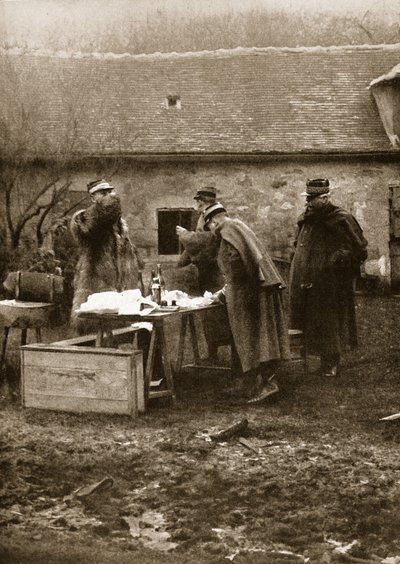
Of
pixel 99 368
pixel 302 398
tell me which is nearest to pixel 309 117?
pixel 302 398

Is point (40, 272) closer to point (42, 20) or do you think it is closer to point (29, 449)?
point (29, 449)

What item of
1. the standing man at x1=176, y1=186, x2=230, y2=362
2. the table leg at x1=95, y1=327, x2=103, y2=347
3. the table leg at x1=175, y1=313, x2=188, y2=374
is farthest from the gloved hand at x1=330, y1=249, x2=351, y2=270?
the table leg at x1=95, y1=327, x2=103, y2=347

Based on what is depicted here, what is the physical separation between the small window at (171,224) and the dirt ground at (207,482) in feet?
17.4

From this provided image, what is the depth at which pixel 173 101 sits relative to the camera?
1037cm

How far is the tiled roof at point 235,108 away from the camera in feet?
27.8

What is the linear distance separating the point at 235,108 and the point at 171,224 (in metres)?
1.75

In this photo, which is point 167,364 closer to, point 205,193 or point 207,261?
point 207,261

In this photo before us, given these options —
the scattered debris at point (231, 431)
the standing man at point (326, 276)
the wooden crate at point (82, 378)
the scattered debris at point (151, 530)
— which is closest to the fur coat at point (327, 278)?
the standing man at point (326, 276)

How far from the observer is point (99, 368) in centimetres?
525

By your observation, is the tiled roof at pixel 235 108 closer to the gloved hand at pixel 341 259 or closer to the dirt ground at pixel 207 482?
the gloved hand at pixel 341 259

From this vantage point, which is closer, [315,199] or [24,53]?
[24,53]

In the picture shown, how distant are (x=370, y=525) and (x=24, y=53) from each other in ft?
9.97

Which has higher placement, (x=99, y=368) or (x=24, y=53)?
(x=24, y=53)

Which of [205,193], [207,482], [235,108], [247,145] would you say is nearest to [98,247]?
[205,193]
